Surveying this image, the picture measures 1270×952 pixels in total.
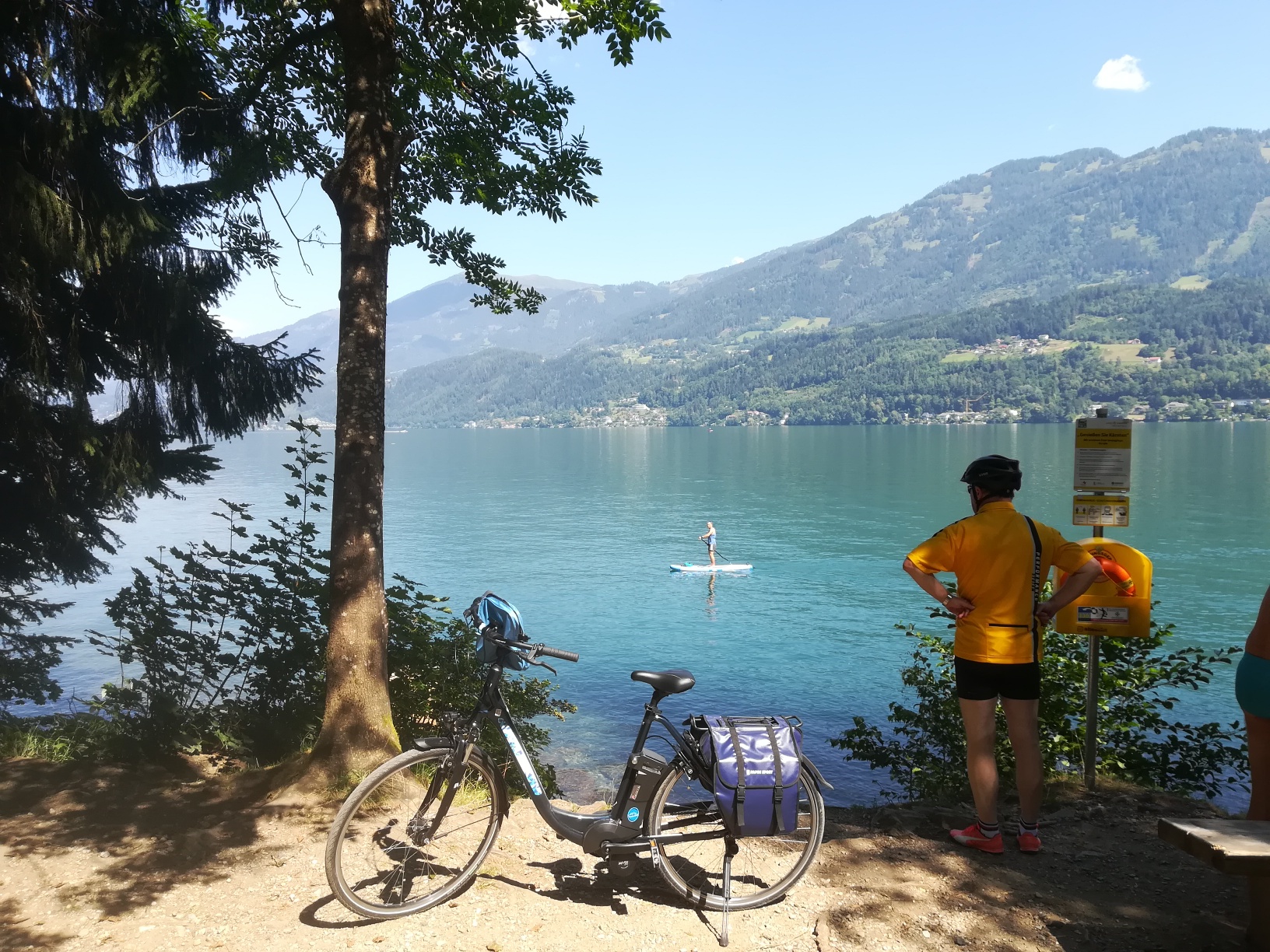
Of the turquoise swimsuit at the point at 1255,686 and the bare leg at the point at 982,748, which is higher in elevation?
the turquoise swimsuit at the point at 1255,686

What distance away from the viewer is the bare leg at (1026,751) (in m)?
4.47

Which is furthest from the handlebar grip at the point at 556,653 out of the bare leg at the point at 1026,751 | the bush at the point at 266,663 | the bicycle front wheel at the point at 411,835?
the bush at the point at 266,663

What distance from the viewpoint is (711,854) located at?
13.7 ft

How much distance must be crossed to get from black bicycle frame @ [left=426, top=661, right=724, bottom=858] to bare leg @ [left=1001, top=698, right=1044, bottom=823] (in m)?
1.63

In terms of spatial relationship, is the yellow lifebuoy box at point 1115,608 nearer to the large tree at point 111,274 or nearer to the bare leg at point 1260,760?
the bare leg at point 1260,760

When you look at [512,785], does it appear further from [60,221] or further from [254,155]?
[254,155]

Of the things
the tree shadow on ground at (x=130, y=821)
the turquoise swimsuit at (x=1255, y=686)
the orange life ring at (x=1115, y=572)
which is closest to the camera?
the turquoise swimsuit at (x=1255, y=686)

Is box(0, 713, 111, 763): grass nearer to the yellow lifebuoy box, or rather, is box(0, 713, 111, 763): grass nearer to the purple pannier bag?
the purple pannier bag

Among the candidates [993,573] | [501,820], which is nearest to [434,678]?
[501,820]

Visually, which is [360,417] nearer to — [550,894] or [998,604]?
[550,894]

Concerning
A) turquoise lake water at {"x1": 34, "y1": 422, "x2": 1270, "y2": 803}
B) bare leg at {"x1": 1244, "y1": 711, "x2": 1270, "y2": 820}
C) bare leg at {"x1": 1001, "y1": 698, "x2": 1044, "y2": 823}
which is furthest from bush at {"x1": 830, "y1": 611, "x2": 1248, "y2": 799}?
turquoise lake water at {"x1": 34, "y1": 422, "x2": 1270, "y2": 803}

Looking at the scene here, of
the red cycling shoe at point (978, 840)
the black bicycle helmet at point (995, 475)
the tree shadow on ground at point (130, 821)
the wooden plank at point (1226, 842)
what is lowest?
the red cycling shoe at point (978, 840)

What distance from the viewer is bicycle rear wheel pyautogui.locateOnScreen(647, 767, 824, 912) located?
159 inches

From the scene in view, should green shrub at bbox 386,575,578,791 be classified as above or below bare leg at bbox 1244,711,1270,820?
below
